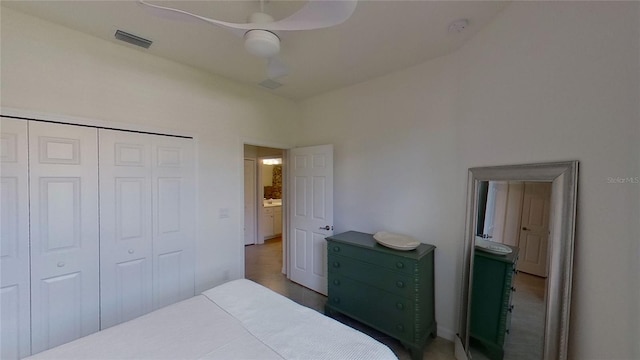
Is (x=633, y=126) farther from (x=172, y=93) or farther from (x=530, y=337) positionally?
(x=172, y=93)

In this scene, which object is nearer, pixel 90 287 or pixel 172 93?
pixel 90 287

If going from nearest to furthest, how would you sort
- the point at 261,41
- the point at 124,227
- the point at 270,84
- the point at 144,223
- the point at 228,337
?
1. the point at 228,337
2. the point at 261,41
3. the point at 124,227
4. the point at 144,223
5. the point at 270,84

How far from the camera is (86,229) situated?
197 cm

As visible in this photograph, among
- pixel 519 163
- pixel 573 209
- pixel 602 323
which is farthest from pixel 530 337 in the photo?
pixel 519 163

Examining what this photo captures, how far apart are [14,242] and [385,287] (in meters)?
2.88

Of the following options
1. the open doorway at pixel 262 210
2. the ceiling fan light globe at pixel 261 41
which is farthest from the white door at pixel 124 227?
the open doorway at pixel 262 210

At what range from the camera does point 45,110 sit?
1812 millimetres

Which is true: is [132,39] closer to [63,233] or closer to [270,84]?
[270,84]

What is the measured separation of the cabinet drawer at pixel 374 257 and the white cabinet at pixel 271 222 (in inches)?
138

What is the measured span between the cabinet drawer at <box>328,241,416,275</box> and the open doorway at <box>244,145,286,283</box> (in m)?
1.97

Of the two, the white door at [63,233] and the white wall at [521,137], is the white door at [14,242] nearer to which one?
the white door at [63,233]

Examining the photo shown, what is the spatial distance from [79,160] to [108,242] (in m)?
0.72

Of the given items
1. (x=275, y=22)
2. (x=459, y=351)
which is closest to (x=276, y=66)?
(x=275, y=22)

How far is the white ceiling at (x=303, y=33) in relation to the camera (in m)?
1.63
